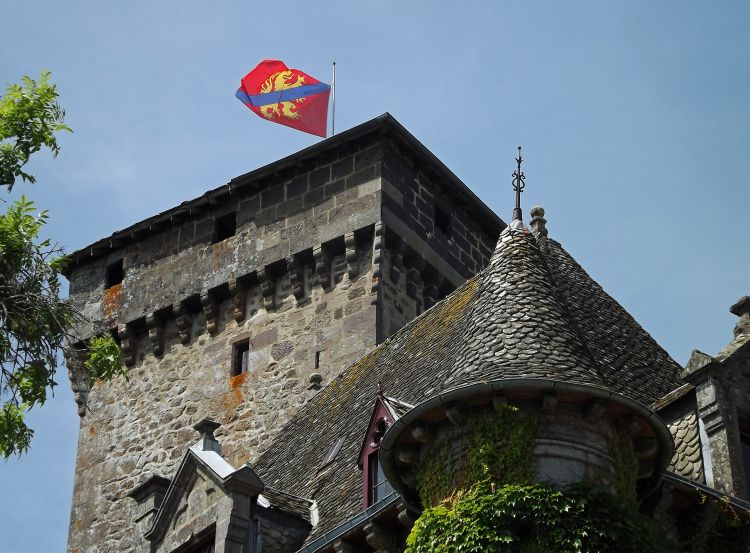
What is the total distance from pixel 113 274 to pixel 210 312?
10.1 feet

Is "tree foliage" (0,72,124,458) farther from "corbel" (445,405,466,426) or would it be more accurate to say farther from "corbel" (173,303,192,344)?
"corbel" (173,303,192,344)

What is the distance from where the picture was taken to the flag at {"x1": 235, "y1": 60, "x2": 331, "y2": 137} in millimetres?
31859

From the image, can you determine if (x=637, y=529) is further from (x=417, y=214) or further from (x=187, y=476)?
(x=417, y=214)

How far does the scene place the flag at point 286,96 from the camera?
105ft

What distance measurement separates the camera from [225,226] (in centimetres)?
3027

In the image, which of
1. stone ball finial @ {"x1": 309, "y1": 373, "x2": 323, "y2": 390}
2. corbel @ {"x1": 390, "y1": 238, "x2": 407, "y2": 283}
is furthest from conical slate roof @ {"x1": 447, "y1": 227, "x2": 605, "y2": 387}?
corbel @ {"x1": 390, "y1": 238, "x2": 407, "y2": 283}

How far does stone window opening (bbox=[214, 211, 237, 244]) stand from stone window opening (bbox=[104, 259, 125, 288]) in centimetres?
221

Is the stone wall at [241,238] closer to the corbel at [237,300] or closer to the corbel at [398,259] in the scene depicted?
the corbel at [237,300]

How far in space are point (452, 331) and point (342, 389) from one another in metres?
2.86

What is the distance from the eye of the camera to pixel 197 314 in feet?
97.7

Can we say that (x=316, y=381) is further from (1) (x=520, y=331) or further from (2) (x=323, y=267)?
(1) (x=520, y=331)

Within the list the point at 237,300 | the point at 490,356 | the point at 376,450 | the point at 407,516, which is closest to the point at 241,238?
the point at 237,300

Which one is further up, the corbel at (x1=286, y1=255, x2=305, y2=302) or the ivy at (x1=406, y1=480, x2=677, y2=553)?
the corbel at (x1=286, y1=255, x2=305, y2=302)

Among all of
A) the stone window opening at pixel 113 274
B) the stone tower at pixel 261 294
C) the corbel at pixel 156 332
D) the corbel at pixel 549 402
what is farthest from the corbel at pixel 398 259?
the corbel at pixel 549 402
